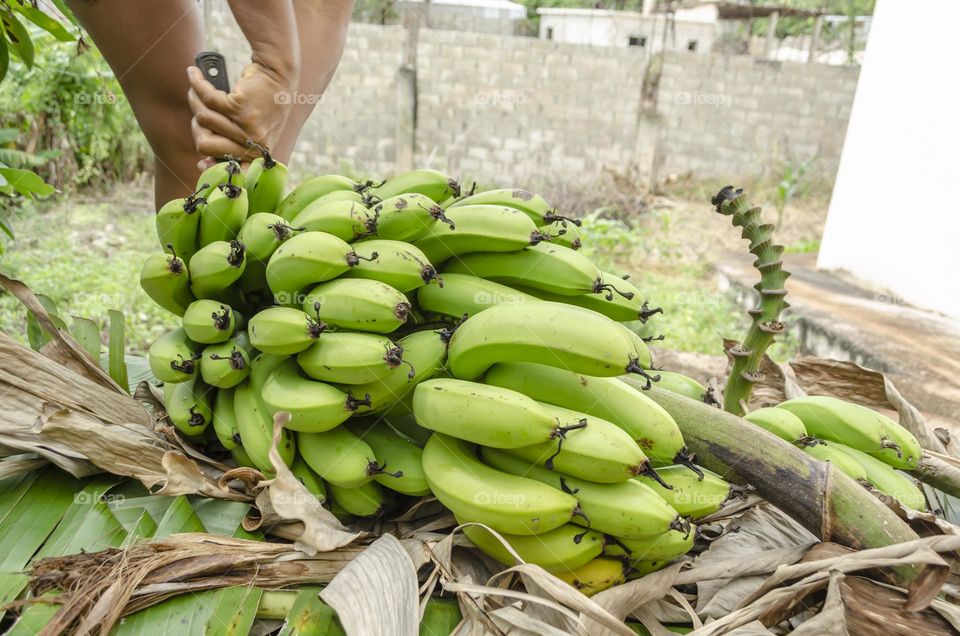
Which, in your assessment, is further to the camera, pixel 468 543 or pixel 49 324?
pixel 49 324

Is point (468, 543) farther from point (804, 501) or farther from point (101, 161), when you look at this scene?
point (101, 161)

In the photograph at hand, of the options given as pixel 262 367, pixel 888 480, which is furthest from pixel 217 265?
pixel 888 480

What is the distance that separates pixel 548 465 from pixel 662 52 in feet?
28.1

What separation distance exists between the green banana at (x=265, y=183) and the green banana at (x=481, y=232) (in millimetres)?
346

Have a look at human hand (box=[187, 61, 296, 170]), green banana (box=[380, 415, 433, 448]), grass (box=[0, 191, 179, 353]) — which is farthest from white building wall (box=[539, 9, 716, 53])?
green banana (box=[380, 415, 433, 448])

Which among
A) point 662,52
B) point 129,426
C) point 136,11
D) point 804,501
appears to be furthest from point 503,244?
point 662,52

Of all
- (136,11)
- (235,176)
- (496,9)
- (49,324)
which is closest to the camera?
(235,176)

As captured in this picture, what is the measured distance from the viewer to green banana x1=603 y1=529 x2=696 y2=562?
3.40ft

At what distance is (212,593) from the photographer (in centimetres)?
102

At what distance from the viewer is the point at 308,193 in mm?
1379

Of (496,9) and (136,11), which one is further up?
(496,9)

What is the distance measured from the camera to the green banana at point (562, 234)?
129 cm

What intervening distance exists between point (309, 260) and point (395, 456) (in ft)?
1.20

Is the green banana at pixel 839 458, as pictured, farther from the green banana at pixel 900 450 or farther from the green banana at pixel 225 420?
the green banana at pixel 225 420
